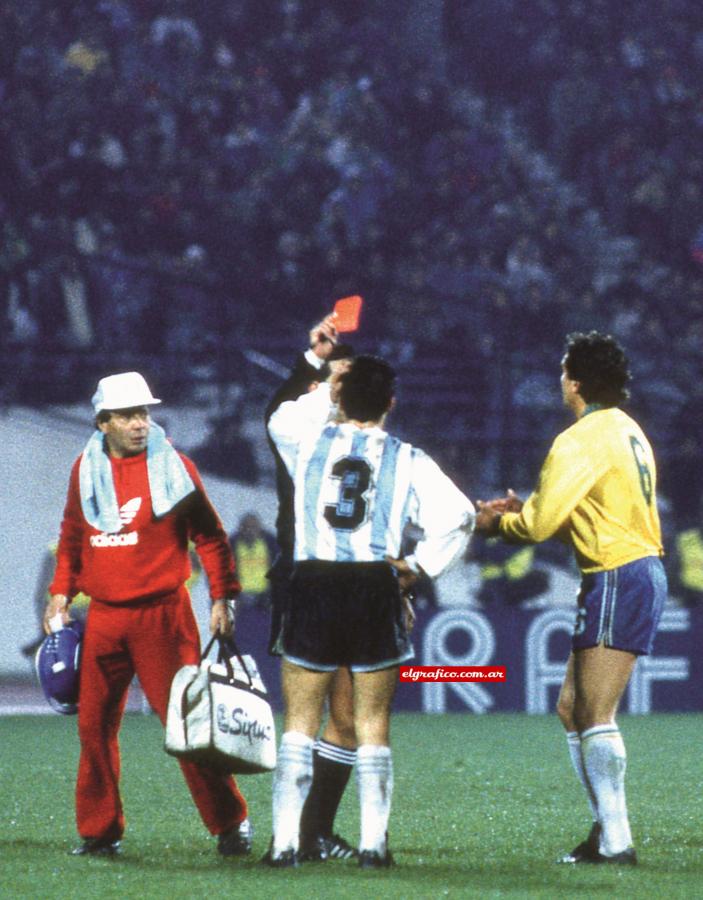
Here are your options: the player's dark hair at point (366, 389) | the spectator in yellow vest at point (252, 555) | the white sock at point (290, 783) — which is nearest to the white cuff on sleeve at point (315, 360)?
the player's dark hair at point (366, 389)

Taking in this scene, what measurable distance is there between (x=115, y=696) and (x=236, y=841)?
72 cm

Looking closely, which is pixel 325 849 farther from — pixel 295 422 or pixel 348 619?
pixel 295 422

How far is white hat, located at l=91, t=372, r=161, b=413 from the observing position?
6.48 metres

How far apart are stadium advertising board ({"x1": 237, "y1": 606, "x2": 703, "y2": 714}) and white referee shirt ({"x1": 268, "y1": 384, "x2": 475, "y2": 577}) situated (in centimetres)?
874

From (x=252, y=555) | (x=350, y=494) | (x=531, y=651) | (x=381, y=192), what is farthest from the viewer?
(x=381, y=192)

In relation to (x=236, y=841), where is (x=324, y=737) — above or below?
above

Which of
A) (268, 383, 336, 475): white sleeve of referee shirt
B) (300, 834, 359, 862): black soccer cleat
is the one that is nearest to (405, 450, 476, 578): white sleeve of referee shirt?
(268, 383, 336, 475): white sleeve of referee shirt

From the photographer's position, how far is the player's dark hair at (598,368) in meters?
6.22

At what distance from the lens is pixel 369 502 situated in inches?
231

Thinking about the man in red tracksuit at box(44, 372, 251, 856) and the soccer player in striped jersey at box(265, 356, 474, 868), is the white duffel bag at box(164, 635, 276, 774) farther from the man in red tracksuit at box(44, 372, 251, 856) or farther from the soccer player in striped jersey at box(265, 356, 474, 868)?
the soccer player in striped jersey at box(265, 356, 474, 868)

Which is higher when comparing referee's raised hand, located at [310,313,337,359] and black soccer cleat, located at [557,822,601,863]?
referee's raised hand, located at [310,313,337,359]

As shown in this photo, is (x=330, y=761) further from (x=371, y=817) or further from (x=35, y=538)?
(x=35, y=538)

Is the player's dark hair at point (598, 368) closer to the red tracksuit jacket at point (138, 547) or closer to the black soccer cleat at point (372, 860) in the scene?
the red tracksuit jacket at point (138, 547)

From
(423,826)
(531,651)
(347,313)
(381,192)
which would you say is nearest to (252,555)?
(531,651)
